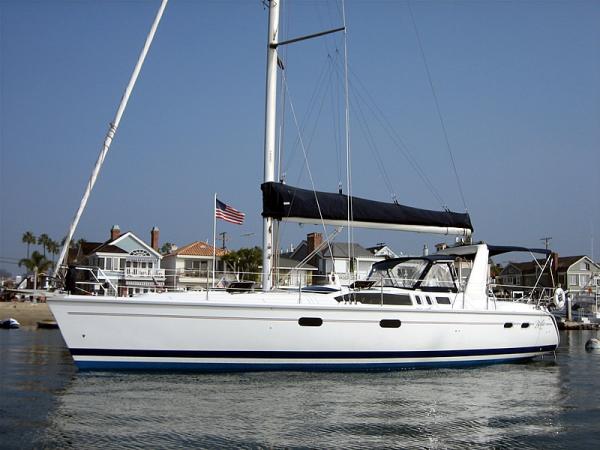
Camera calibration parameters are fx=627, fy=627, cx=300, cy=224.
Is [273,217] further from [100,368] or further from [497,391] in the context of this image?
[497,391]

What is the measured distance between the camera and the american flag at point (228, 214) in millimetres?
16453

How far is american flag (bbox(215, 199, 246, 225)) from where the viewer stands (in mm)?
16453

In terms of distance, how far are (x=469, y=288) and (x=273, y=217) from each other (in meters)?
5.23

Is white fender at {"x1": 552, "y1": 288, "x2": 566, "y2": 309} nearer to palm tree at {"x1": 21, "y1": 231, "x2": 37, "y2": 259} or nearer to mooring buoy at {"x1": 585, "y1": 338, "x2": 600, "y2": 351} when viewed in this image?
mooring buoy at {"x1": 585, "y1": 338, "x2": 600, "y2": 351}

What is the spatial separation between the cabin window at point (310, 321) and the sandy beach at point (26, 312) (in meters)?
29.7

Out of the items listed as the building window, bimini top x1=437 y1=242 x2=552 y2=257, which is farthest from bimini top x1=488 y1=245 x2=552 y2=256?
the building window

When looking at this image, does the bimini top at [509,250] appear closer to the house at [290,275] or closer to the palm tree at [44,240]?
the house at [290,275]

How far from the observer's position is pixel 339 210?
15.9 metres

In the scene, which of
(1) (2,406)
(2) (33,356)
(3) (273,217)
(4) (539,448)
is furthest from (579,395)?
(2) (33,356)

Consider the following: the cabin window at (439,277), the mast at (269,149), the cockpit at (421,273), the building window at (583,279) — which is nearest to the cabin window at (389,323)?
the cockpit at (421,273)

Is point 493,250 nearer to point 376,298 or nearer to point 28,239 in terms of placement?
point 376,298

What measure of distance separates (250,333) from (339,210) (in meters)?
4.22

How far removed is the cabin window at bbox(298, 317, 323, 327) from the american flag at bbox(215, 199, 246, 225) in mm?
4084

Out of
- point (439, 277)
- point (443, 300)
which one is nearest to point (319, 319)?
point (443, 300)
